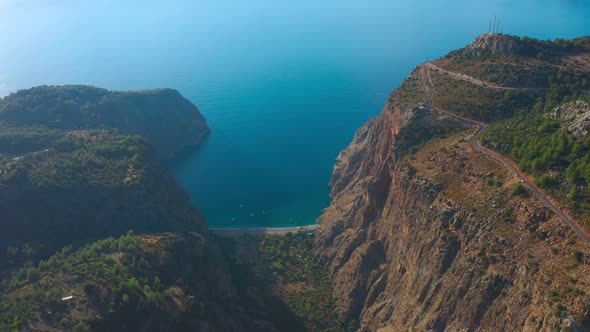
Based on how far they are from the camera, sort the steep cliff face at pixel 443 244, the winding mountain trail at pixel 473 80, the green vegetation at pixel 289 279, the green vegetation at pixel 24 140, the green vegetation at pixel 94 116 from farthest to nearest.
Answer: the green vegetation at pixel 94 116 → the green vegetation at pixel 24 140 → the winding mountain trail at pixel 473 80 → the green vegetation at pixel 289 279 → the steep cliff face at pixel 443 244

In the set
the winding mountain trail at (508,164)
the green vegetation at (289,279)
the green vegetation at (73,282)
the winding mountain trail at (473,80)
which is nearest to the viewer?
the winding mountain trail at (508,164)

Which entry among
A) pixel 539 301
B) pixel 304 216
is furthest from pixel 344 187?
pixel 539 301

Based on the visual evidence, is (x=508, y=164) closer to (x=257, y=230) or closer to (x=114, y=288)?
(x=114, y=288)

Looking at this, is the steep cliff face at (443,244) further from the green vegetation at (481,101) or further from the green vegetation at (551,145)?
the green vegetation at (481,101)

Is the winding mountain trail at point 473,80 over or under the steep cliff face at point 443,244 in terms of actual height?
over

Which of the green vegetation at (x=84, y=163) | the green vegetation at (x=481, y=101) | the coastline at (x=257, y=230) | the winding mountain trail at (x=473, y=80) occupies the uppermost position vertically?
the winding mountain trail at (x=473, y=80)

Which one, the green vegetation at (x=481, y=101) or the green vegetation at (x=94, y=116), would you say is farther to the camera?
the green vegetation at (x=94, y=116)

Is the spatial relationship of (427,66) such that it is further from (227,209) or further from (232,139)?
(232,139)

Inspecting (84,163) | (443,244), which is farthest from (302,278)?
(84,163)

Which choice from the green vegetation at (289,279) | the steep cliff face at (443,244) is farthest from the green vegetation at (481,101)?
the green vegetation at (289,279)
